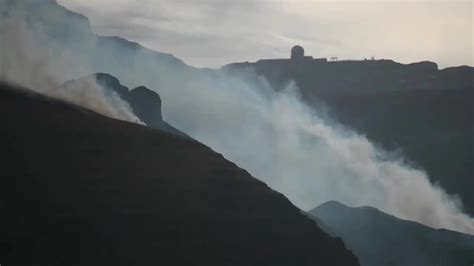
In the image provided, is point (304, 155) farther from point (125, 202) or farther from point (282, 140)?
point (125, 202)

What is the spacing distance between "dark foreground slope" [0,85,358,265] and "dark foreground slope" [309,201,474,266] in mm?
20619

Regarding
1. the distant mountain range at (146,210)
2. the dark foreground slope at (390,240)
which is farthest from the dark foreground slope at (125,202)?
the dark foreground slope at (390,240)

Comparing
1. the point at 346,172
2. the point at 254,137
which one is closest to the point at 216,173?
the point at 346,172

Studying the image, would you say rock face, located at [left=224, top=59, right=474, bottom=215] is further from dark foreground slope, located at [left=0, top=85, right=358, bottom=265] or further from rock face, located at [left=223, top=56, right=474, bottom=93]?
dark foreground slope, located at [left=0, top=85, right=358, bottom=265]

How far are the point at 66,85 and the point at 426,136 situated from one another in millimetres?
96797

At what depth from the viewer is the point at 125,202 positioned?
141 feet

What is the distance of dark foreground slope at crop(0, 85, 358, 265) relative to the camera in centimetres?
3844

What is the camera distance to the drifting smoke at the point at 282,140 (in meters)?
124

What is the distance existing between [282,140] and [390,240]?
225 ft

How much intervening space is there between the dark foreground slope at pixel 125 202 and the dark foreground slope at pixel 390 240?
20619 millimetres

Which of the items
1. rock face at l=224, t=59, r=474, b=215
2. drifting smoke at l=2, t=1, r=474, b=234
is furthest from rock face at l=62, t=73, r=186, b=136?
rock face at l=224, t=59, r=474, b=215

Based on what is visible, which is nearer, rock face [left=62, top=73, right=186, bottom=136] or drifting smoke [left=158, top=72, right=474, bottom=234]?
rock face [left=62, top=73, right=186, bottom=136]

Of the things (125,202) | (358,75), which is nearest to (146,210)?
(125,202)

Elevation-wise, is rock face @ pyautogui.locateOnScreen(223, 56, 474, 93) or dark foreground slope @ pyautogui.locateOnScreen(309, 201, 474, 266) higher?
rock face @ pyautogui.locateOnScreen(223, 56, 474, 93)
